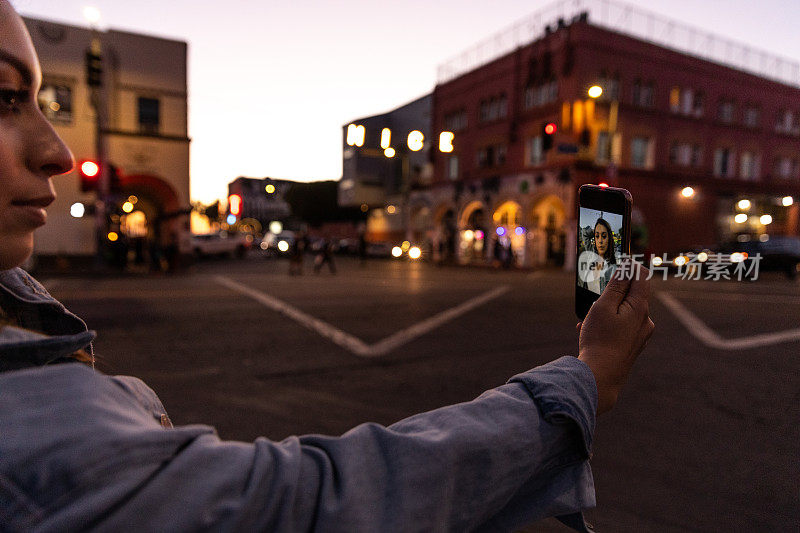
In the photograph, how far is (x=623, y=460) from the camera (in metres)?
3.06

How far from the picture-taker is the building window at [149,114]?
854 inches

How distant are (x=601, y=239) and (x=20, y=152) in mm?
996

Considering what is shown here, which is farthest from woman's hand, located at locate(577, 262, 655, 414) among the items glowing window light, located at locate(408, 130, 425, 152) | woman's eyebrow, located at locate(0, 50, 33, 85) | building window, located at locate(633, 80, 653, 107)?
building window, located at locate(633, 80, 653, 107)

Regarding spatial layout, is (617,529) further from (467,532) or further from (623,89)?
(623,89)

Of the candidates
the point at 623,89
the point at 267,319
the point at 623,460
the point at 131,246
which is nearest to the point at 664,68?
the point at 623,89

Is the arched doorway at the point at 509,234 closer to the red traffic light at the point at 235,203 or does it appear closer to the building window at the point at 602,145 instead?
the building window at the point at 602,145

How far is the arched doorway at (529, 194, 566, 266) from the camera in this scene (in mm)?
25109

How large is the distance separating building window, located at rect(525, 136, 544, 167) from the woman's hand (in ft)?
81.6

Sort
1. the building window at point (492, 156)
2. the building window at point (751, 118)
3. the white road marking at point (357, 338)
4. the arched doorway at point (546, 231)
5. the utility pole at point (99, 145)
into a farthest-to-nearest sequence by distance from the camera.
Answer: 1. the building window at point (492, 156)
2. the arched doorway at point (546, 231)
3. the building window at point (751, 118)
4. the utility pole at point (99, 145)
5. the white road marking at point (357, 338)

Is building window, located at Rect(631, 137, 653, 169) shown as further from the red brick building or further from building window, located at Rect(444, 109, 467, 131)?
building window, located at Rect(444, 109, 467, 131)

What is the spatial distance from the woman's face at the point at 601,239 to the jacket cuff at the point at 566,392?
9.7 inches

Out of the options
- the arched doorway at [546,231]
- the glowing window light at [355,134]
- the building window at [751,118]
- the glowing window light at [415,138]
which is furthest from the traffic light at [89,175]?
the building window at [751,118]

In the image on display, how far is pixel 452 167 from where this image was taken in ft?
103

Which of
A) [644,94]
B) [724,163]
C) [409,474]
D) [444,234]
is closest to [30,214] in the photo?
[409,474]
